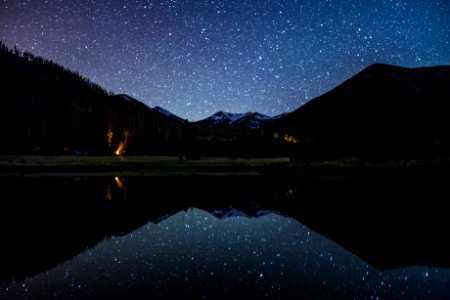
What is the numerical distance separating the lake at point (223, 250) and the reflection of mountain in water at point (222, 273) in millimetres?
20

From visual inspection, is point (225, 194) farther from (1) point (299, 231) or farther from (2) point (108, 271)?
(2) point (108, 271)

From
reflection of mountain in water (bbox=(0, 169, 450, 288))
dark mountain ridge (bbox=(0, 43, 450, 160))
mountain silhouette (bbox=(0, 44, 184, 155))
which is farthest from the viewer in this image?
mountain silhouette (bbox=(0, 44, 184, 155))

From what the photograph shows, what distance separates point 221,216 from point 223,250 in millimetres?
3938

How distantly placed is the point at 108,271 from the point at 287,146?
7988 cm

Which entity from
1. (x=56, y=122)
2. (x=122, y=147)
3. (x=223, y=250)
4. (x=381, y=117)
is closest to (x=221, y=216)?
(x=223, y=250)

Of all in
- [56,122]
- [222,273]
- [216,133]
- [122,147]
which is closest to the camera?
[222,273]

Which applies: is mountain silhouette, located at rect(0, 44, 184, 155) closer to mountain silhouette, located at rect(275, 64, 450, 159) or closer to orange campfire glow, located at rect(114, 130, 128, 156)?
orange campfire glow, located at rect(114, 130, 128, 156)

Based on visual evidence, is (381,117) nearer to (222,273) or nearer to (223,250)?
(223,250)

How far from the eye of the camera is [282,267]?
21.0 ft

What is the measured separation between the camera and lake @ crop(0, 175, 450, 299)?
17.2 ft

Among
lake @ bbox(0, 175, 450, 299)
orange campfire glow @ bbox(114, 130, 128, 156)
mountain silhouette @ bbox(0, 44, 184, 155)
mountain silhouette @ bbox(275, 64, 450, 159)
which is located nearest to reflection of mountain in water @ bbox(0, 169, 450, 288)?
lake @ bbox(0, 175, 450, 299)

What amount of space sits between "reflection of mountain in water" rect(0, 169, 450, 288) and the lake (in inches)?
1.4

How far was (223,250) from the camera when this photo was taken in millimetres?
7609

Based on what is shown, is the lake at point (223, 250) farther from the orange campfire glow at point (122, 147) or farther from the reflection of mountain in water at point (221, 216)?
the orange campfire glow at point (122, 147)
